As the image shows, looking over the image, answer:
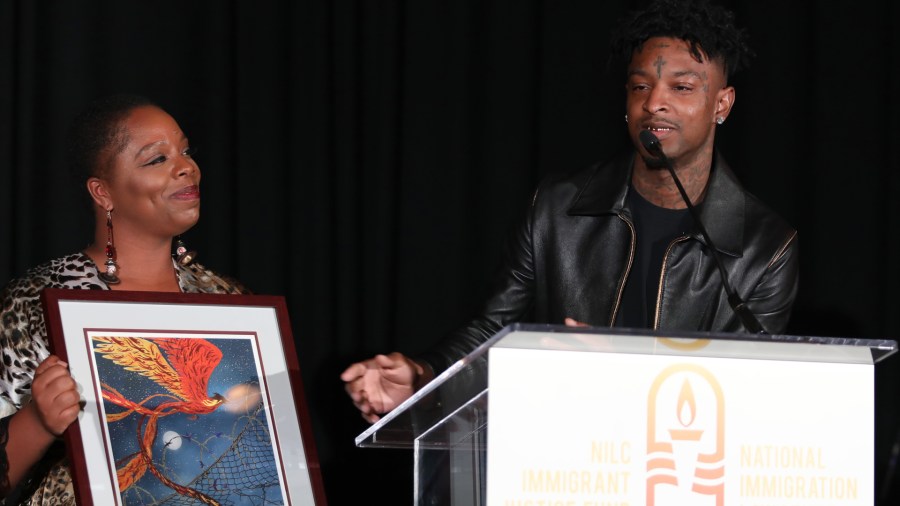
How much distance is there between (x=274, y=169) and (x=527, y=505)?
2.25 metres

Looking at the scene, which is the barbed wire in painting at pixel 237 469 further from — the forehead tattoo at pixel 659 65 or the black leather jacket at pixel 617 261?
the forehead tattoo at pixel 659 65

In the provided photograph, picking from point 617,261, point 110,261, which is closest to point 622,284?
point 617,261

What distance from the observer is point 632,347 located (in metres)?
1.31

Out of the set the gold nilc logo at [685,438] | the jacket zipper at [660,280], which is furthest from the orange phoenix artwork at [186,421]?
the jacket zipper at [660,280]

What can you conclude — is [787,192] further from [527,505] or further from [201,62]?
[527,505]

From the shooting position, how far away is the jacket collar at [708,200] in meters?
2.37

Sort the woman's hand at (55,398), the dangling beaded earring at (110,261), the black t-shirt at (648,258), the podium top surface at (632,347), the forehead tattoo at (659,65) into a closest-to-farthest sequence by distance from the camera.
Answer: the podium top surface at (632,347)
the woman's hand at (55,398)
the dangling beaded earring at (110,261)
the forehead tattoo at (659,65)
the black t-shirt at (648,258)

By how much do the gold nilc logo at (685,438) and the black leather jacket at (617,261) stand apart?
92 centimetres

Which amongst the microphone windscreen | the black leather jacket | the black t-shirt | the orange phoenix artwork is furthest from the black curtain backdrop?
the orange phoenix artwork

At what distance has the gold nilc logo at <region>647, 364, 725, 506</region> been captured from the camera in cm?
129

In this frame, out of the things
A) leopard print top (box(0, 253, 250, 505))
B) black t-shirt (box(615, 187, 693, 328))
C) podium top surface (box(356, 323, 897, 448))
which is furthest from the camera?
black t-shirt (box(615, 187, 693, 328))

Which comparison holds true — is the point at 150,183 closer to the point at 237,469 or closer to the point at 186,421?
the point at 186,421

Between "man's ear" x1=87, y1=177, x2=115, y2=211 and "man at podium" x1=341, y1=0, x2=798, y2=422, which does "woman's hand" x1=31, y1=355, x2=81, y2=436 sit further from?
"man at podium" x1=341, y1=0, x2=798, y2=422

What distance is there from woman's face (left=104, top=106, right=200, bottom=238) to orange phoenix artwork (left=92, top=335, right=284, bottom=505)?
382 millimetres
